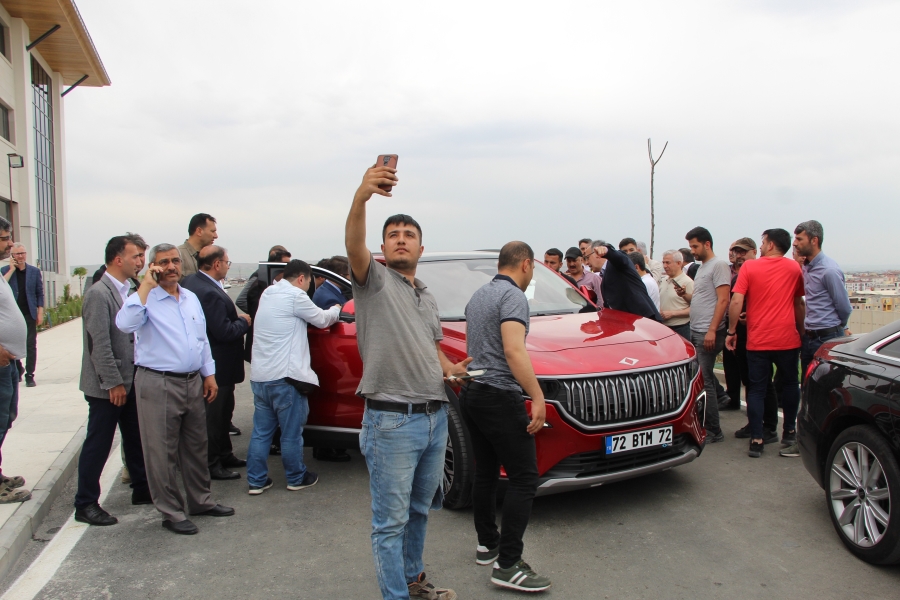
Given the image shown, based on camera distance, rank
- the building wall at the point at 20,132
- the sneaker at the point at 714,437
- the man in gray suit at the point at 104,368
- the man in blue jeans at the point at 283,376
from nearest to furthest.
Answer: the man in gray suit at the point at 104,368 < the man in blue jeans at the point at 283,376 < the sneaker at the point at 714,437 < the building wall at the point at 20,132

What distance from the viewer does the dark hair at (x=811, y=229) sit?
239 inches

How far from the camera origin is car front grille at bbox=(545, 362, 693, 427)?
4.24 m

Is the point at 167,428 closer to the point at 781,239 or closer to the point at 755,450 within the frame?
the point at 755,450

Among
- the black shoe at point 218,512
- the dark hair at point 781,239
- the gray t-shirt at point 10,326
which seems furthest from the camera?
the dark hair at point 781,239

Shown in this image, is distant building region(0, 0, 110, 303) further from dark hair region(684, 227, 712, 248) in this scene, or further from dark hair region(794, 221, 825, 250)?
dark hair region(794, 221, 825, 250)

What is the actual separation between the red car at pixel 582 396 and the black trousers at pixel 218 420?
72cm

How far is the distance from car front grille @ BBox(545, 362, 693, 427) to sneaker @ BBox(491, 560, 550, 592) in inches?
39.6

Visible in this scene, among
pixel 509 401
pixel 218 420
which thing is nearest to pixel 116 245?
pixel 218 420

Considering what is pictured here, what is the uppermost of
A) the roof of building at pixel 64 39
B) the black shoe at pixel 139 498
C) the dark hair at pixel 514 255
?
the roof of building at pixel 64 39

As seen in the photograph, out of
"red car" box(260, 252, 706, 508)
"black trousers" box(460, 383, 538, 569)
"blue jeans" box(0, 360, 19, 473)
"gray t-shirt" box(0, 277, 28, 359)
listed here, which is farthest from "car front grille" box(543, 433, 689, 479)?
"blue jeans" box(0, 360, 19, 473)

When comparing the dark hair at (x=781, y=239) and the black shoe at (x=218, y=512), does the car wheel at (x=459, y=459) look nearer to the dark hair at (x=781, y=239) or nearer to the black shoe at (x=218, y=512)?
the black shoe at (x=218, y=512)

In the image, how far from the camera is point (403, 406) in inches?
121

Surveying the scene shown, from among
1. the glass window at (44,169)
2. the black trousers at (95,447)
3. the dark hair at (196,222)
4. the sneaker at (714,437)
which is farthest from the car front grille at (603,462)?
the glass window at (44,169)

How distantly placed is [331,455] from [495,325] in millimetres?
3215
